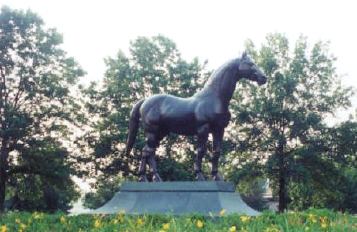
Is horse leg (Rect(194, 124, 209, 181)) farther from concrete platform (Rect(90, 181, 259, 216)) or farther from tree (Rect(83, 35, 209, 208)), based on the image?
tree (Rect(83, 35, 209, 208))

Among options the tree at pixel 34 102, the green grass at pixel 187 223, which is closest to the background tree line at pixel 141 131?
the tree at pixel 34 102

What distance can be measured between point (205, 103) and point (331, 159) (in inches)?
831

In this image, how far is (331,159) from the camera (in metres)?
30.9

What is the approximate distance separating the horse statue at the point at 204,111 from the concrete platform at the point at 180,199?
29.3 inches

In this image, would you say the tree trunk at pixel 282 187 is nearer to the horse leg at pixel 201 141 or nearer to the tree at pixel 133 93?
the tree at pixel 133 93

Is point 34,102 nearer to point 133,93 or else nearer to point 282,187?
point 133,93

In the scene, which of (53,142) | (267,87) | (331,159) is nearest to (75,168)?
(53,142)

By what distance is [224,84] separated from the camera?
39.3ft

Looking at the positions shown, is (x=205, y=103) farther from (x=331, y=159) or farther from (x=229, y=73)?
(x=331, y=159)

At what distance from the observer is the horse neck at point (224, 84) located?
11984mm

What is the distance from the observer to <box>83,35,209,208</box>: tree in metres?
30.5

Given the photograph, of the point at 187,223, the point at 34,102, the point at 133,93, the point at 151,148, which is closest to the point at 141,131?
the point at 133,93

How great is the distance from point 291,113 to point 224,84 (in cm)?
1961

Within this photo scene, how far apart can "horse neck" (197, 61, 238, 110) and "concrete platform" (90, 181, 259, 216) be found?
206cm
